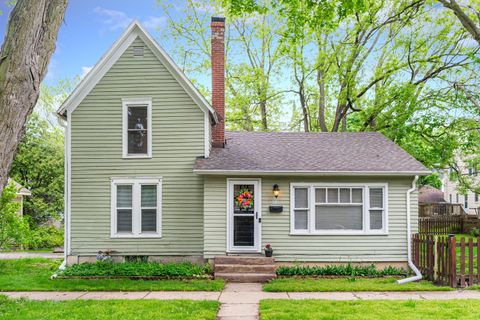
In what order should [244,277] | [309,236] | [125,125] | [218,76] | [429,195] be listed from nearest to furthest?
[244,277] < [309,236] < [125,125] < [218,76] < [429,195]

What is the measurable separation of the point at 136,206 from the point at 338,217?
5.82 metres

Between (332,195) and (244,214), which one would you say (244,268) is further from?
(332,195)

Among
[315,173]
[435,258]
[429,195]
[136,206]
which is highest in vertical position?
[315,173]

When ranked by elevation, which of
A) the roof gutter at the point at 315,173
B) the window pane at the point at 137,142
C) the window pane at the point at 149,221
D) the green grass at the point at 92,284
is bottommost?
the green grass at the point at 92,284

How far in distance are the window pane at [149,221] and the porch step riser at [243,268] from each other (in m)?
2.34

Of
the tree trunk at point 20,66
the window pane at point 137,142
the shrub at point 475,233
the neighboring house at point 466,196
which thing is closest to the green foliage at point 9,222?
the window pane at point 137,142

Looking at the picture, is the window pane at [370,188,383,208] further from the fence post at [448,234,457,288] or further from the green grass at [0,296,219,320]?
the green grass at [0,296,219,320]

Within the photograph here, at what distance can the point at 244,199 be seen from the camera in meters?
12.9

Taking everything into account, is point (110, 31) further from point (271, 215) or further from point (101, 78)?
point (271, 215)

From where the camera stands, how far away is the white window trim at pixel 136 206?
12930 mm

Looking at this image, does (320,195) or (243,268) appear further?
(320,195)

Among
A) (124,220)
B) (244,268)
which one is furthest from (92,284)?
(244,268)

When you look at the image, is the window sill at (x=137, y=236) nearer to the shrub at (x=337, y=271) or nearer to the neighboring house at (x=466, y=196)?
the shrub at (x=337, y=271)

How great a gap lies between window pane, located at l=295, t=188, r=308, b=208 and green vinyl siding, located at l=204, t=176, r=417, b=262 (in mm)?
287
